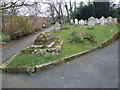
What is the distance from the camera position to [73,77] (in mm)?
4105

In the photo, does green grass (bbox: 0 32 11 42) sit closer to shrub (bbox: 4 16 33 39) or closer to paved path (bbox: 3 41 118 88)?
shrub (bbox: 4 16 33 39)

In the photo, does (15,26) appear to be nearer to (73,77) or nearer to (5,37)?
(5,37)

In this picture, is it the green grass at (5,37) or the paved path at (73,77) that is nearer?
the paved path at (73,77)

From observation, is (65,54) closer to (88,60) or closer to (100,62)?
(88,60)

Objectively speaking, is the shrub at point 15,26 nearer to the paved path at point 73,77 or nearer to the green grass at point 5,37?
the green grass at point 5,37

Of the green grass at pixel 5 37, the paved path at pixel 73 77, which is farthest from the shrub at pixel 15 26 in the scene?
the paved path at pixel 73 77

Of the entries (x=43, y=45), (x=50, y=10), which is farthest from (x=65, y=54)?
(x=50, y=10)

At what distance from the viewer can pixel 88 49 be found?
23.3ft

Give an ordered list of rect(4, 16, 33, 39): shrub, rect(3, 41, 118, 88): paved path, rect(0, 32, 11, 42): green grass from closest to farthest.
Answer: rect(3, 41, 118, 88): paved path < rect(4, 16, 33, 39): shrub < rect(0, 32, 11, 42): green grass

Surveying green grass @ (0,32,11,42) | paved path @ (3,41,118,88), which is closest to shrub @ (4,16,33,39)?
green grass @ (0,32,11,42)

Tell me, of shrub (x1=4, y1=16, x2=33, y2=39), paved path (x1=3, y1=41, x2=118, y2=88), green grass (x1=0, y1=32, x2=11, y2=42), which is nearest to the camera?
paved path (x1=3, y1=41, x2=118, y2=88)

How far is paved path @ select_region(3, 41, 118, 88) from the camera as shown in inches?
145

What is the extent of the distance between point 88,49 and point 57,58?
99.3 inches

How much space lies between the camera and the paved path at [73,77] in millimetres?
3673
